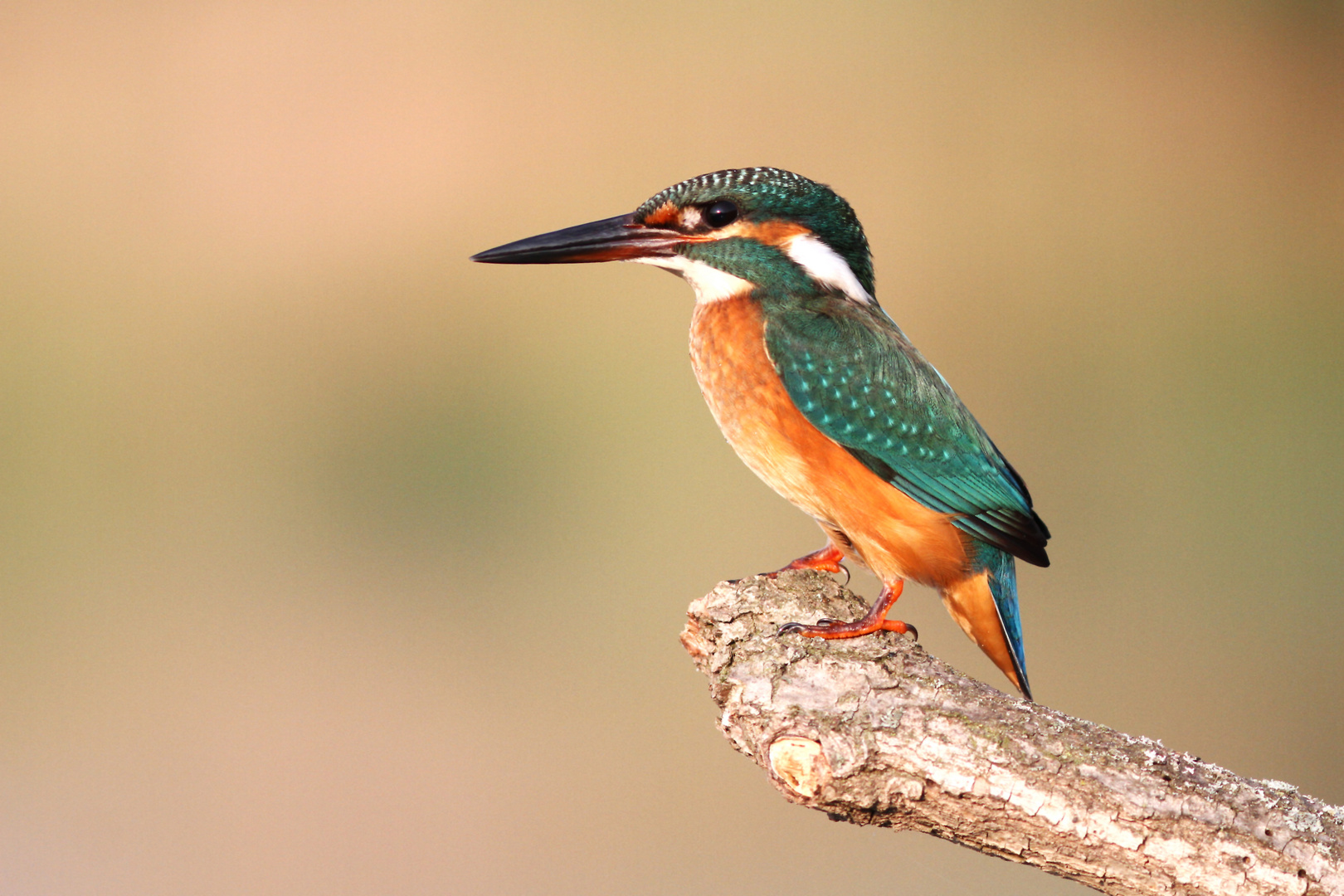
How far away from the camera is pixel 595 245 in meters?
1.54

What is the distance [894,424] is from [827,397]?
0.34 feet

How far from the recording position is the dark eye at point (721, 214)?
1.53m

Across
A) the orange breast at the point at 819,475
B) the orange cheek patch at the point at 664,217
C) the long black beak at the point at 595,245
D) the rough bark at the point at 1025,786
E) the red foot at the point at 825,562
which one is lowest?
the rough bark at the point at 1025,786

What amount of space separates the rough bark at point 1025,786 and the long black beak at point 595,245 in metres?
0.66

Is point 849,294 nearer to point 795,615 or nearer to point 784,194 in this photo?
point 784,194

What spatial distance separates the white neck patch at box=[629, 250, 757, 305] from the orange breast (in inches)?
1.6

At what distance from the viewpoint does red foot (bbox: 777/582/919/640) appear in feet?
4.25

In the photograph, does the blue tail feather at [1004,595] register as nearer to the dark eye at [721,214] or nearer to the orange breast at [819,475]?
the orange breast at [819,475]

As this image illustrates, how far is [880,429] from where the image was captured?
59.6 inches

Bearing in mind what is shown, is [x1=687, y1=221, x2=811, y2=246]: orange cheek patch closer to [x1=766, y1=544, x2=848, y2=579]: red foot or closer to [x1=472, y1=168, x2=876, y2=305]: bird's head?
[x1=472, y1=168, x2=876, y2=305]: bird's head

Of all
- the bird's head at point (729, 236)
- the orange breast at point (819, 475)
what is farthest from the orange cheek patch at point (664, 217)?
the orange breast at point (819, 475)

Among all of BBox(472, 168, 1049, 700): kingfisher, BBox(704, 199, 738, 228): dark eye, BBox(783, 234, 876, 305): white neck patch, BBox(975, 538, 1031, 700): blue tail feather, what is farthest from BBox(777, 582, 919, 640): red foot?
BBox(704, 199, 738, 228): dark eye

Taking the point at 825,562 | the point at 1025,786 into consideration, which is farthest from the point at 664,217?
the point at 1025,786

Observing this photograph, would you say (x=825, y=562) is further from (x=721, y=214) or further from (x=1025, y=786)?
(x=1025, y=786)
